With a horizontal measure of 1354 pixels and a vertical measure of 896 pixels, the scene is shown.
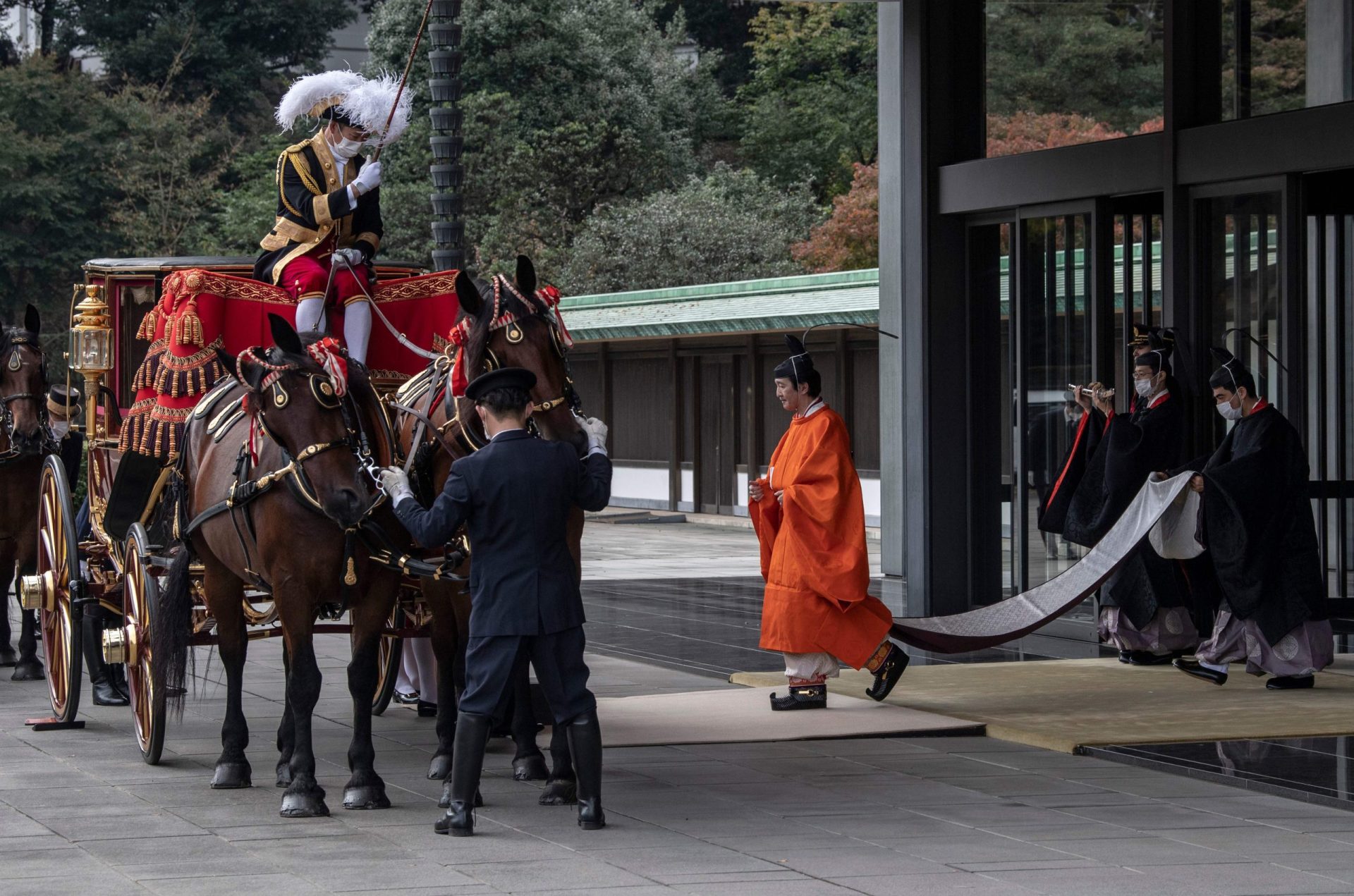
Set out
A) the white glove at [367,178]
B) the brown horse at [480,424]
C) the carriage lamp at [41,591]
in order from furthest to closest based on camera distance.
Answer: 1. the carriage lamp at [41,591]
2. the white glove at [367,178]
3. the brown horse at [480,424]

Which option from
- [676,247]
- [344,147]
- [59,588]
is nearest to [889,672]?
[344,147]

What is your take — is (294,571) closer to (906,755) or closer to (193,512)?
(193,512)

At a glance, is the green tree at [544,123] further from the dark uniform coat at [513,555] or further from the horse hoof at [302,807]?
the dark uniform coat at [513,555]

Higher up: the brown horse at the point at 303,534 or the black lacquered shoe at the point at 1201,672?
the brown horse at the point at 303,534

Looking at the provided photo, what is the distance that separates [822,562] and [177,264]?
337 centimetres

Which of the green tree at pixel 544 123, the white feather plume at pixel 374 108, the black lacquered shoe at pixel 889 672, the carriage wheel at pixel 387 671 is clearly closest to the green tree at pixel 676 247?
the green tree at pixel 544 123

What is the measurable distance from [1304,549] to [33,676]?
23.2 ft

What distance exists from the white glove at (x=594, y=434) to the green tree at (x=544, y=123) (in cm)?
2586

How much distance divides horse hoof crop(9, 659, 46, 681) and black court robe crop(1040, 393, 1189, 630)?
19.8 ft

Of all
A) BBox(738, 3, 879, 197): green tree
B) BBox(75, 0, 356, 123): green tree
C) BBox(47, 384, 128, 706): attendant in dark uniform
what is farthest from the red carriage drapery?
BBox(75, 0, 356, 123): green tree

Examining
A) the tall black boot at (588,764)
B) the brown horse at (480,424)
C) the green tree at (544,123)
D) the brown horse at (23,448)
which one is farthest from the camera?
the green tree at (544,123)

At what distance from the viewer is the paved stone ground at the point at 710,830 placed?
528 centimetres

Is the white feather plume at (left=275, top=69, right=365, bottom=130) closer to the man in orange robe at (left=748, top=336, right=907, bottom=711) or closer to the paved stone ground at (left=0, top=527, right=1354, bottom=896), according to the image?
the man in orange robe at (left=748, top=336, right=907, bottom=711)

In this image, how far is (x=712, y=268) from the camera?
105ft
